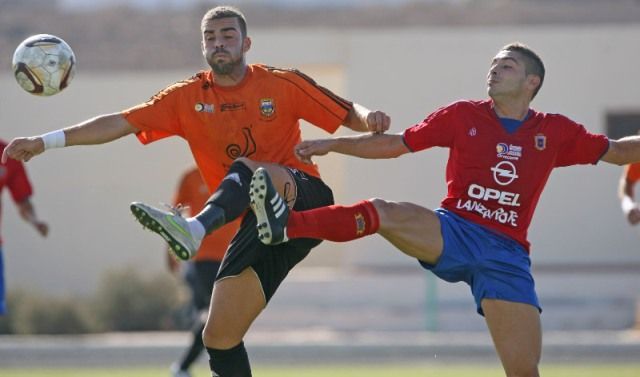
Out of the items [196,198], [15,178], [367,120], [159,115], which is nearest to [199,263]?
[196,198]

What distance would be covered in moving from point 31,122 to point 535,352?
62.5 ft

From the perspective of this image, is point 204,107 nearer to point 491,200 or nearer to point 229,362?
point 229,362

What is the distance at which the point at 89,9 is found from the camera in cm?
3419

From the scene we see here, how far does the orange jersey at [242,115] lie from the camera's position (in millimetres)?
7680

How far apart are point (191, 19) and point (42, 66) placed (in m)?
25.0

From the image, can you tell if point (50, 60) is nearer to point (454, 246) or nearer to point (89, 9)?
point (454, 246)

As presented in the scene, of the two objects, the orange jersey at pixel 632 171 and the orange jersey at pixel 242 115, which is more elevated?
the orange jersey at pixel 242 115

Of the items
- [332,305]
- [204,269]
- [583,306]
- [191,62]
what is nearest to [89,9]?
[191,62]

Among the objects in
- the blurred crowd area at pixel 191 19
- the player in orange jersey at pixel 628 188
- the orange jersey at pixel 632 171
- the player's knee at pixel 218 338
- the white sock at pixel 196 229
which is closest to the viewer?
the white sock at pixel 196 229

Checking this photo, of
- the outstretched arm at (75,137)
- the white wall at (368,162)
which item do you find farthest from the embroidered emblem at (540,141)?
the white wall at (368,162)

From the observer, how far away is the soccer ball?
25.7 ft

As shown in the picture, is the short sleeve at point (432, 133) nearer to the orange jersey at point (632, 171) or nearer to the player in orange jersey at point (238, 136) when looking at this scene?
the player in orange jersey at point (238, 136)

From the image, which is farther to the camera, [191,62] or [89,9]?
[89,9]

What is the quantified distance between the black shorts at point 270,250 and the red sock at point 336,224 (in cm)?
33
